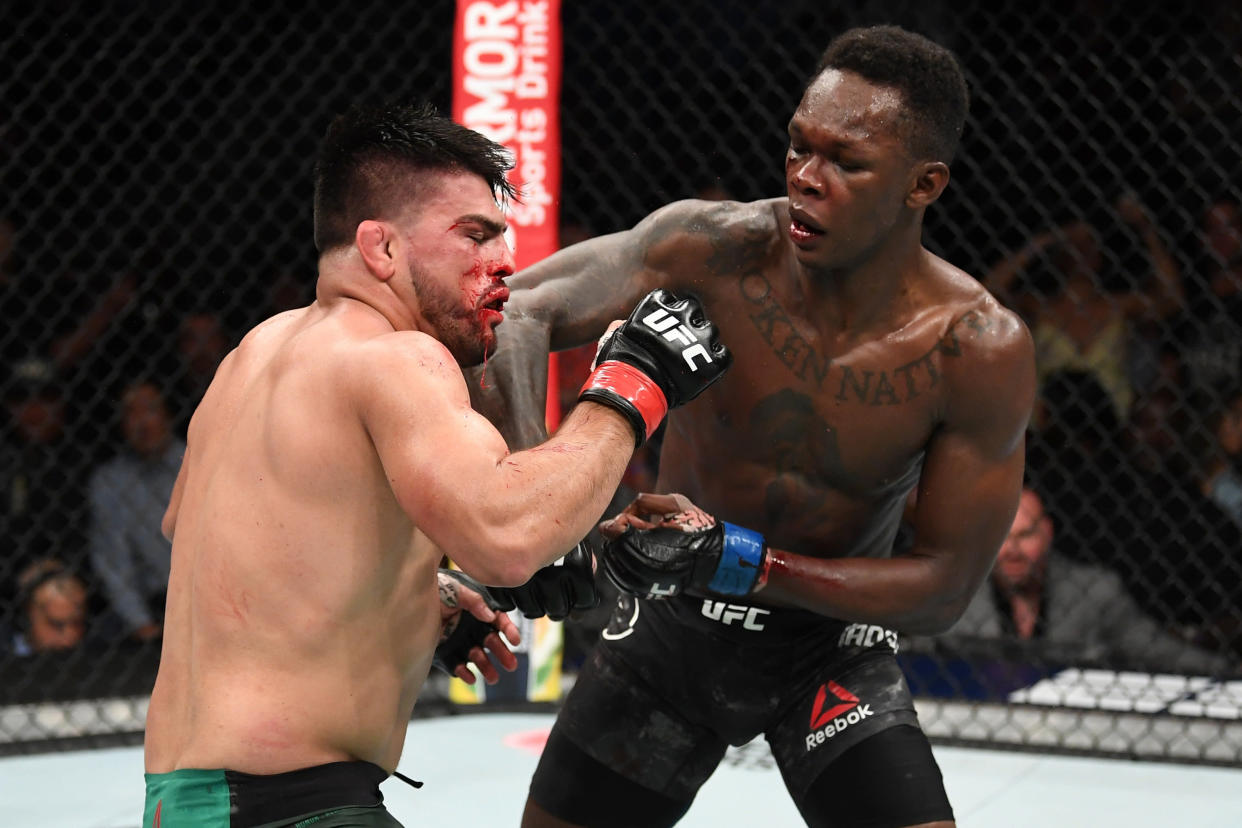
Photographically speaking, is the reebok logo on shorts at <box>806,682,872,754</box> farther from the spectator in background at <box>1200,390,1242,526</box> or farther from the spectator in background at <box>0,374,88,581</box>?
the spectator in background at <box>0,374,88,581</box>

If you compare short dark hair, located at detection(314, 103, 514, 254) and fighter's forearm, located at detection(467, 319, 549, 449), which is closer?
short dark hair, located at detection(314, 103, 514, 254)

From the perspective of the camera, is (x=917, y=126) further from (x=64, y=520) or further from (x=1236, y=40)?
(x=64, y=520)

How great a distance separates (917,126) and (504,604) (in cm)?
81

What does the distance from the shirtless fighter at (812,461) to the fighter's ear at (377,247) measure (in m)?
0.37

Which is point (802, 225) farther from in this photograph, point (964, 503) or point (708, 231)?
point (964, 503)

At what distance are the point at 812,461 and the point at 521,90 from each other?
67.2 inches

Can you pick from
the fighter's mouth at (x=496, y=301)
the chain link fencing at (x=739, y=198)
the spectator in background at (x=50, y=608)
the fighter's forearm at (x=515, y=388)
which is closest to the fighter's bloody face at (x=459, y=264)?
the fighter's mouth at (x=496, y=301)

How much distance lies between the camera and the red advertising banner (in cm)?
329

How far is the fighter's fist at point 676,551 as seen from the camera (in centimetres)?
175

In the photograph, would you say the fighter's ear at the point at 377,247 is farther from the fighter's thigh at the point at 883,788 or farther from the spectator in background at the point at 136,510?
the spectator in background at the point at 136,510

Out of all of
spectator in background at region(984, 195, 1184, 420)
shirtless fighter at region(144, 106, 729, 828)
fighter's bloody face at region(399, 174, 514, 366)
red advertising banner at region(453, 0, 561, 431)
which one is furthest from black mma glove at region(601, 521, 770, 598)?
spectator in background at region(984, 195, 1184, 420)

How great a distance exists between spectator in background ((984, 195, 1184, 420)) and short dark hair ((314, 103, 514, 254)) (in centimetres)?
265

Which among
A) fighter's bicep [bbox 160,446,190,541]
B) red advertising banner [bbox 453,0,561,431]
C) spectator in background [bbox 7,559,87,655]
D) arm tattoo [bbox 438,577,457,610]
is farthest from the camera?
spectator in background [bbox 7,559,87,655]

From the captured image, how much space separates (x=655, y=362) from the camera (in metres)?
1.50
